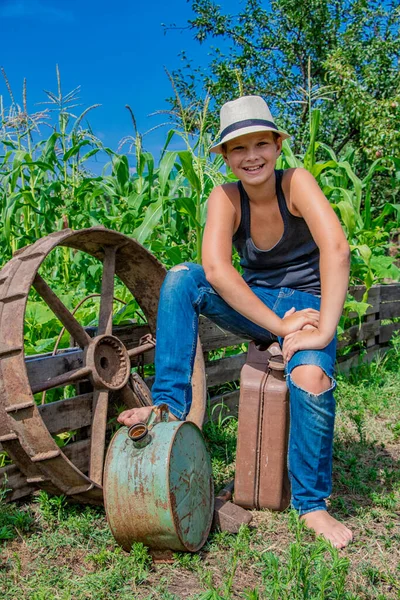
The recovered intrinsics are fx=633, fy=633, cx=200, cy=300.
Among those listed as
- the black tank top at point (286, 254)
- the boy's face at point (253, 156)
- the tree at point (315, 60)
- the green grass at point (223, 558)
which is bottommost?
the green grass at point (223, 558)

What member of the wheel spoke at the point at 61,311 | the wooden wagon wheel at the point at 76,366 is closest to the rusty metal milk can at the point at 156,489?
the wooden wagon wheel at the point at 76,366

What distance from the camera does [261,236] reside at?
2680 millimetres

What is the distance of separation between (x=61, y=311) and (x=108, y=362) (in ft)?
1.09

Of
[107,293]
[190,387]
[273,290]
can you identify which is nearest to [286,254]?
[273,290]

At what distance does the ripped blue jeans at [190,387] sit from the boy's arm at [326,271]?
50 mm

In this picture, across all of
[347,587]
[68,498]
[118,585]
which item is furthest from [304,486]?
[68,498]

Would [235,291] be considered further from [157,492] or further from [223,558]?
[223,558]

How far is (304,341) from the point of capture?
7.78 ft

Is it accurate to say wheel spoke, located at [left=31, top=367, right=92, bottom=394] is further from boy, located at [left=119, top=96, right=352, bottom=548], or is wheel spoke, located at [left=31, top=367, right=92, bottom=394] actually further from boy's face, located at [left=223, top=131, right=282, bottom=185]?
boy's face, located at [left=223, top=131, right=282, bottom=185]

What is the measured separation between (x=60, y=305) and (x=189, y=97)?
1323 cm

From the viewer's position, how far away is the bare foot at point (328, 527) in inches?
88.0

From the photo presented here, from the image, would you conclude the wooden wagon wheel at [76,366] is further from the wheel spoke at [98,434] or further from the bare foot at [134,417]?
the bare foot at [134,417]

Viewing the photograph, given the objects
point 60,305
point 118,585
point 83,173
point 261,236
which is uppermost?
point 83,173

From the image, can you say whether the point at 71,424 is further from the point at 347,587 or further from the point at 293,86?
the point at 293,86
